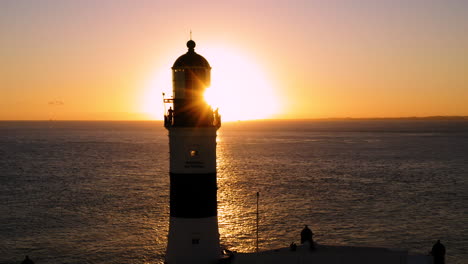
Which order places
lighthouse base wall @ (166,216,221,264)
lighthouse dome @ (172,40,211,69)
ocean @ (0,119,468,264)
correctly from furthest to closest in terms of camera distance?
ocean @ (0,119,468,264), lighthouse base wall @ (166,216,221,264), lighthouse dome @ (172,40,211,69)

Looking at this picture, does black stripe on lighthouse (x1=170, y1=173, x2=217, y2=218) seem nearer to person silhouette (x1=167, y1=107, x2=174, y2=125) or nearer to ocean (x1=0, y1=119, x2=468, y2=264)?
person silhouette (x1=167, y1=107, x2=174, y2=125)

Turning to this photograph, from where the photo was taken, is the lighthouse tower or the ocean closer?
the lighthouse tower

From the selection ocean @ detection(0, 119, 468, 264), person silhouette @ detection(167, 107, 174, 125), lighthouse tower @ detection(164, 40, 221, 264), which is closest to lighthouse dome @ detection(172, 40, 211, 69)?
lighthouse tower @ detection(164, 40, 221, 264)

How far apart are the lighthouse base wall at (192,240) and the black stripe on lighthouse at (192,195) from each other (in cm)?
26

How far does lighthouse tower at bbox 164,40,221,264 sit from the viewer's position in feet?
54.7

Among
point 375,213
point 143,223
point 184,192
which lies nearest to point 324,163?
point 375,213

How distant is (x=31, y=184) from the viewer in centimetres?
6906

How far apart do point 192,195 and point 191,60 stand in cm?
484

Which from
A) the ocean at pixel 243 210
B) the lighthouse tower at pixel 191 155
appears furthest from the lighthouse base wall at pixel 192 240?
the ocean at pixel 243 210

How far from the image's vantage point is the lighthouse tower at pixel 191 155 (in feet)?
54.7

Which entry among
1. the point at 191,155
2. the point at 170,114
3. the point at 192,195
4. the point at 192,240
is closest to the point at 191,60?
the point at 170,114

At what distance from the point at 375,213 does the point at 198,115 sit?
34092mm

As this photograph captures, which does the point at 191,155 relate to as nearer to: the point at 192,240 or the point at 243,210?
the point at 192,240

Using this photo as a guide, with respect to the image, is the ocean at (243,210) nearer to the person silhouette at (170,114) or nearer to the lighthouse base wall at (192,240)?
the lighthouse base wall at (192,240)
